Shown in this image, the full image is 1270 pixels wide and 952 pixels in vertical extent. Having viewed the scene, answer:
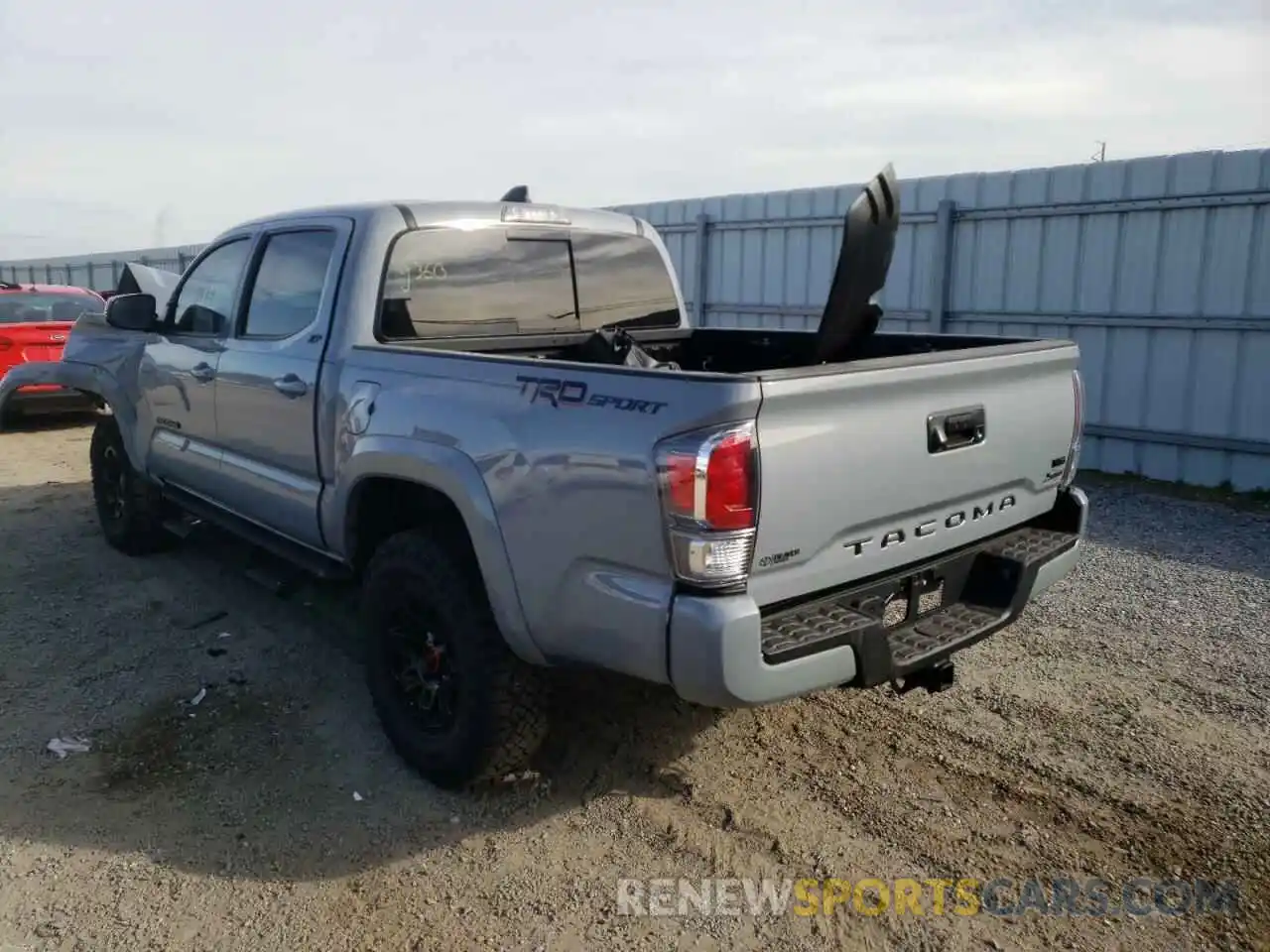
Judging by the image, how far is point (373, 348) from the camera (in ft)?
12.1

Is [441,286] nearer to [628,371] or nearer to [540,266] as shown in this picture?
[540,266]

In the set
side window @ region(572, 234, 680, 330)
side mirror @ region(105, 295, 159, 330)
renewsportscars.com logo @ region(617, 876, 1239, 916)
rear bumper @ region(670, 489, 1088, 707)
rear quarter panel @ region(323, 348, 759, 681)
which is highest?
side window @ region(572, 234, 680, 330)

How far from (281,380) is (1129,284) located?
6986 millimetres

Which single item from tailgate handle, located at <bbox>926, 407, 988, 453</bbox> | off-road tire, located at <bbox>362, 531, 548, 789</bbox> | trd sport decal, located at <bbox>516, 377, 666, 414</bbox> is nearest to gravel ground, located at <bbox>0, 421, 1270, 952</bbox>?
off-road tire, located at <bbox>362, 531, 548, 789</bbox>

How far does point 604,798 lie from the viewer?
3.47 m

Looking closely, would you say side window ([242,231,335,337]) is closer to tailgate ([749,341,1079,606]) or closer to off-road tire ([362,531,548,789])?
off-road tire ([362,531,548,789])

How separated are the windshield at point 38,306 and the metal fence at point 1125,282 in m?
8.35

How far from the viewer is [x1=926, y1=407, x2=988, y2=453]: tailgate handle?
3018 mm

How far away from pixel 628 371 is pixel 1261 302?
6.89 meters

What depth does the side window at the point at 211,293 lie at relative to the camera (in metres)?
4.90

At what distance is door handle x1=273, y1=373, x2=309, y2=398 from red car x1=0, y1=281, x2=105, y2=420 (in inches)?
304

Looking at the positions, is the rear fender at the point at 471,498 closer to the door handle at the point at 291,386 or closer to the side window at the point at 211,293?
the door handle at the point at 291,386

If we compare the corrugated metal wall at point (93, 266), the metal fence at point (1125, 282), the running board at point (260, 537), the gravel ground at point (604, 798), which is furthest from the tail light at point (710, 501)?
the corrugated metal wall at point (93, 266)

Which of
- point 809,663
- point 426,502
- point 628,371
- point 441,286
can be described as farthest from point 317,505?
point 809,663
